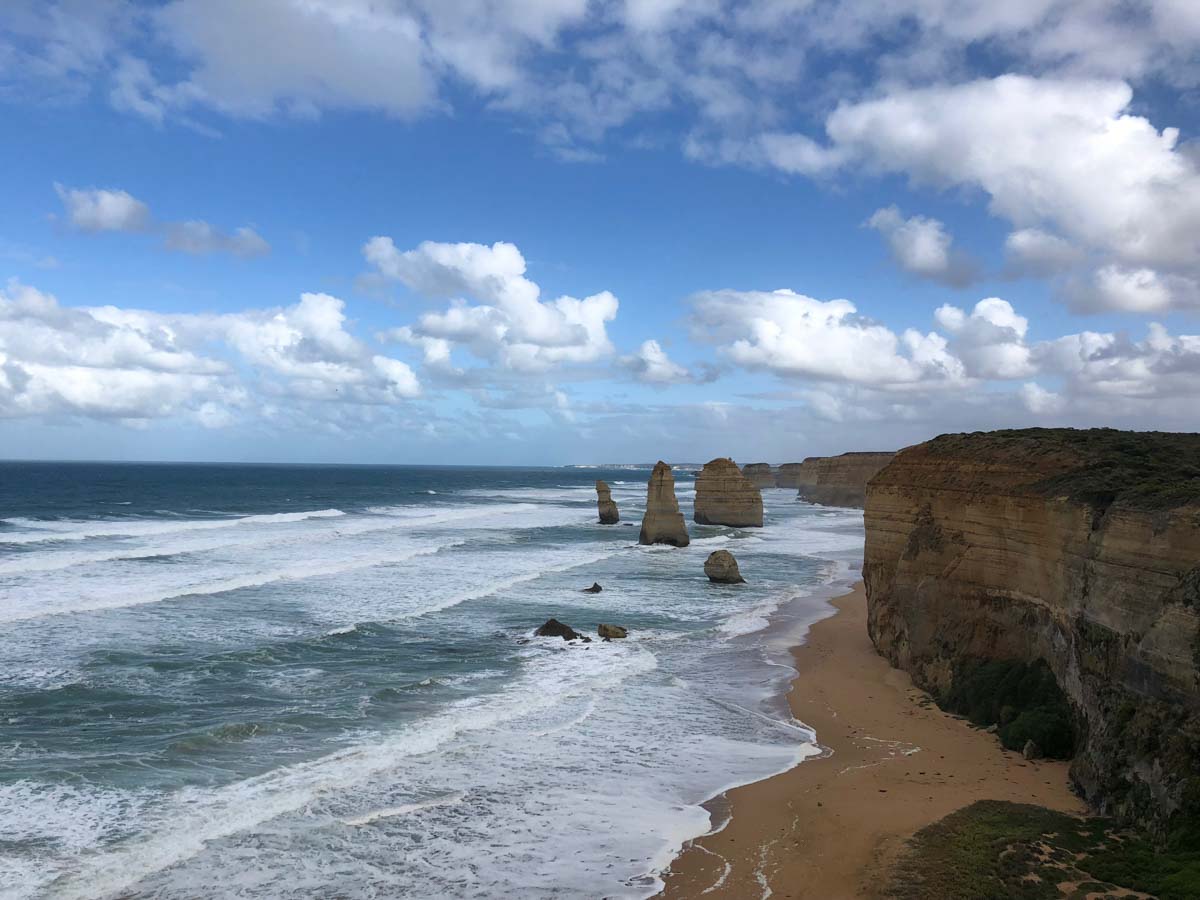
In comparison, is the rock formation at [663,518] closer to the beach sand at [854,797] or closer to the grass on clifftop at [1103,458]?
the grass on clifftop at [1103,458]

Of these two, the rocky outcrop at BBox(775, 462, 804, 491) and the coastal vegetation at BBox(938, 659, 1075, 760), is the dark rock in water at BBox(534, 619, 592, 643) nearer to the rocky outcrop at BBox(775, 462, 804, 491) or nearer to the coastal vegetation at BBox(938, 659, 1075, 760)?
the coastal vegetation at BBox(938, 659, 1075, 760)

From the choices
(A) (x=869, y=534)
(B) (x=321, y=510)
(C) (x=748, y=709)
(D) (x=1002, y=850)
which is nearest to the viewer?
(D) (x=1002, y=850)

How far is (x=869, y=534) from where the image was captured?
24.1 meters

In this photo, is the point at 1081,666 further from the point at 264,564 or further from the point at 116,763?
the point at 264,564

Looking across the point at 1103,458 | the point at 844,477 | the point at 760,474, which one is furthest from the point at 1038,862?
the point at 760,474

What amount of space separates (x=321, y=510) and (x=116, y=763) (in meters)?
70.3

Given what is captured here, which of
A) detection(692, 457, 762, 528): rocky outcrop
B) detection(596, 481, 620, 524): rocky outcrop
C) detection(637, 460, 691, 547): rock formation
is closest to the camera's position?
detection(637, 460, 691, 547): rock formation

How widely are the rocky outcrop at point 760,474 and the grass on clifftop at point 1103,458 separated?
397ft

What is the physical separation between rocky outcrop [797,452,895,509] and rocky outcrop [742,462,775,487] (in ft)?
100

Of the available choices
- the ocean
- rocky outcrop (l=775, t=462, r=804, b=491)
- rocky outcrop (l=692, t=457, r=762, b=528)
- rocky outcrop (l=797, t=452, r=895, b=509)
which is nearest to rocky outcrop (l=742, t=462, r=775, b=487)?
rocky outcrop (l=775, t=462, r=804, b=491)

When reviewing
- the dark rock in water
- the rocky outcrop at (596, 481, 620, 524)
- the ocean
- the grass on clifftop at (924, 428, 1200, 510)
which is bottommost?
the ocean

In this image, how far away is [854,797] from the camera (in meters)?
13.5

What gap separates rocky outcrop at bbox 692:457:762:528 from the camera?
221 feet

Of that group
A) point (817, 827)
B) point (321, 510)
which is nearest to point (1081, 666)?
point (817, 827)
